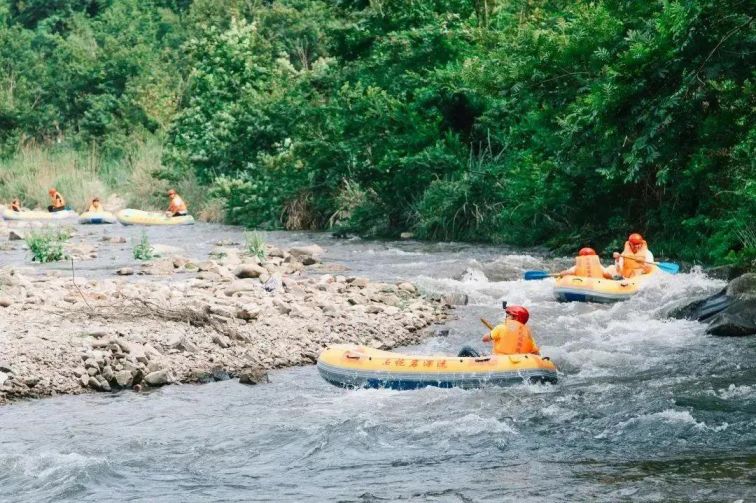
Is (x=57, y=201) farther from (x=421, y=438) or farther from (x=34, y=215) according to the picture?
(x=421, y=438)

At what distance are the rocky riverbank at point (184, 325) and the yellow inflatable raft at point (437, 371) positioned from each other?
0.93 meters

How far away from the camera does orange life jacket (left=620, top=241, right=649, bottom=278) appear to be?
49.8 ft

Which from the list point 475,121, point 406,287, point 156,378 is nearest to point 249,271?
point 406,287

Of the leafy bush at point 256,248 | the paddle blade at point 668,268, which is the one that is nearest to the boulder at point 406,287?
the paddle blade at point 668,268

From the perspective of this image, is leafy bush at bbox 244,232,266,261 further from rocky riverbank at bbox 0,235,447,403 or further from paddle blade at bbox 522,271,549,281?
paddle blade at bbox 522,271,549,281

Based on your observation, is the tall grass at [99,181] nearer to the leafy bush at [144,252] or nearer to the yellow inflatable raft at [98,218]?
the yellow inflatable raft at [98,218]

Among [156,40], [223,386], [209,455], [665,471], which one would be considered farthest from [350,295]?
[156,40]

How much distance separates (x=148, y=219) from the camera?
2800 centimetres

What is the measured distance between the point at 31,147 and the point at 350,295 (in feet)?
103

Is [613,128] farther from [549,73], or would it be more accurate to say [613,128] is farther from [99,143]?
[99,143]

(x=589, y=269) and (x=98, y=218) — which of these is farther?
(x=98, y=218)

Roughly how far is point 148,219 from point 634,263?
15.7 m

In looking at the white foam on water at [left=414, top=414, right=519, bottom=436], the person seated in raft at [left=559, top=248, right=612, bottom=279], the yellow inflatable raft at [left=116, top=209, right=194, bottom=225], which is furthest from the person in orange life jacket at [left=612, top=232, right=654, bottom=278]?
the yellow inflatable raft at [left=116, top=209, right=194, bottom=225]

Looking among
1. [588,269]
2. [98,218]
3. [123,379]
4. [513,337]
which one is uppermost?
[588,269]
